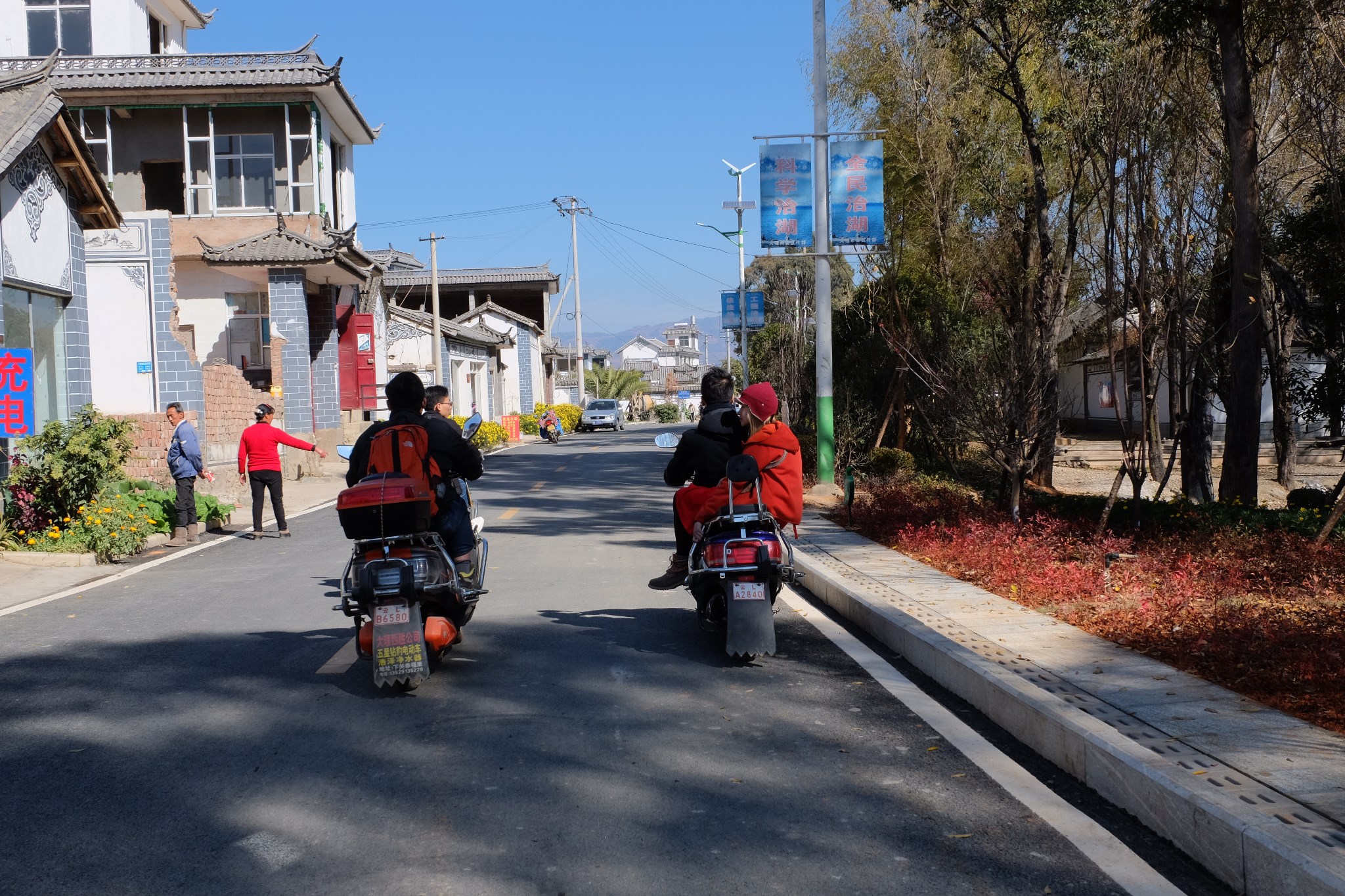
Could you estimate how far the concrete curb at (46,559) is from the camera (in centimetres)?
1245

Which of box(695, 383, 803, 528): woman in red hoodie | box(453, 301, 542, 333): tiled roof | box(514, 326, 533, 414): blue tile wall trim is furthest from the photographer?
box(514, 326, 533, 414): blue tile wall trim

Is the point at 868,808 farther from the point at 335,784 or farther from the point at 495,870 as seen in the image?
the point at 335,784

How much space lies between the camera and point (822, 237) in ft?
61.2

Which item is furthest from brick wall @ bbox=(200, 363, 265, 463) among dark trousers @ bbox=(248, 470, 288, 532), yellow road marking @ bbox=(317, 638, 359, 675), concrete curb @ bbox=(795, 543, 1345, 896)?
concrete curb @ bbox=(795, 543, 1345, 896)

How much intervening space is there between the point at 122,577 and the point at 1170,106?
1111 centimetres

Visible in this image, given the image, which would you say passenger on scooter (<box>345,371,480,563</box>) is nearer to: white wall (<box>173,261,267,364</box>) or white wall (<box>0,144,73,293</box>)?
white wall (<box>0,144,73,293</box>)

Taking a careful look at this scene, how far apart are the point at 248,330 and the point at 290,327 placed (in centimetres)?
274

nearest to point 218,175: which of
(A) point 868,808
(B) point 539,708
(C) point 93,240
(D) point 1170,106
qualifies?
(C) point 93,240

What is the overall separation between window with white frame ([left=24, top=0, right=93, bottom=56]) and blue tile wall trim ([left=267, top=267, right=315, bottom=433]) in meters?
10.5

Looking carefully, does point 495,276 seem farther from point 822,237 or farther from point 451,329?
point 822,237

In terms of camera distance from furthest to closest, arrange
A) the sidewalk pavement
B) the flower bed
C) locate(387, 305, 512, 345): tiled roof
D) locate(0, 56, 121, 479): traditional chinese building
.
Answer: locate(387, 305, 512, 345): tiled roof
locate(0, 56, 121, 479): traditional chinese building
the sidewalk pavement
the flower bed

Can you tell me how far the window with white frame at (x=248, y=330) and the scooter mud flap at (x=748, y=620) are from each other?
85.3 ft

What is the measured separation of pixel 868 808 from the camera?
15.6ft

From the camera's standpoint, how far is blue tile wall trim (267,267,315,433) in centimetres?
2872
